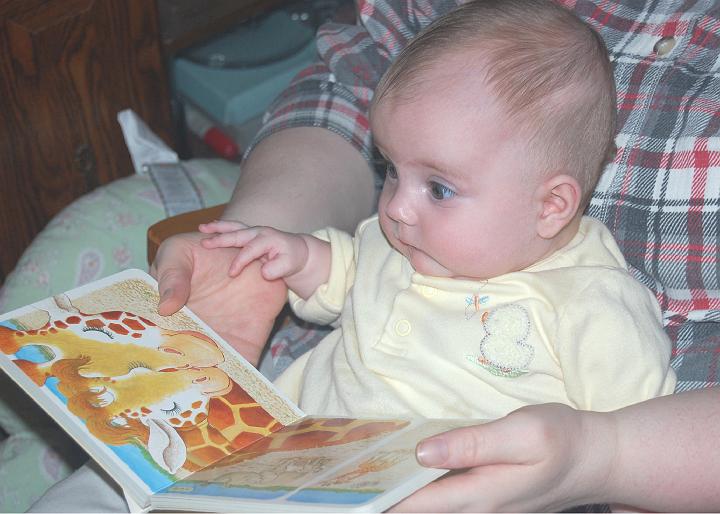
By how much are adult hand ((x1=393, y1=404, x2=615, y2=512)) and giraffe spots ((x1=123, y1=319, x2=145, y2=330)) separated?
0.42 metres

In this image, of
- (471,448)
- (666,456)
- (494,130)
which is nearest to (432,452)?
(471,448)

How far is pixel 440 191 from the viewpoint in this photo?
3.71 ft

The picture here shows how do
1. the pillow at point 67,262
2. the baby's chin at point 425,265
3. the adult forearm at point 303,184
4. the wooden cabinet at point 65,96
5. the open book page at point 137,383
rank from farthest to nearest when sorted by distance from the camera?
the wooden cabinet at point 65,96, the pillow at point 67,262, the adult forearm at point 303,184, the baby's chin at point 425,265, the open book page at point 137,383

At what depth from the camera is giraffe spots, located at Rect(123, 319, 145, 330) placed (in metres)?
1.15

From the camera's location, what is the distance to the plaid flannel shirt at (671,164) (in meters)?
1.22

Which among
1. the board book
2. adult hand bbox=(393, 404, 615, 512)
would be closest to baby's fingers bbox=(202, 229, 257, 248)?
the board book

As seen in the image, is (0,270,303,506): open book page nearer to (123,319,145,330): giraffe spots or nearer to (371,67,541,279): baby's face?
(123,319,145,330): giraffe spots

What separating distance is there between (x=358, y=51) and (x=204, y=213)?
383 mm

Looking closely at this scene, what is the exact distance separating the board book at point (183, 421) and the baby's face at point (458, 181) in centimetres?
24

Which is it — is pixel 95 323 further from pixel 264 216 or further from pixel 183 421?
pixel 264 216

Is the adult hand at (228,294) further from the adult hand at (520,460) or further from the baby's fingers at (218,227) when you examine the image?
the adult hand at (520,460)

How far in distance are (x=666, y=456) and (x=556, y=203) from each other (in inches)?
12.8

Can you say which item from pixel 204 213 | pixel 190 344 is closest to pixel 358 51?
pixel 204 213

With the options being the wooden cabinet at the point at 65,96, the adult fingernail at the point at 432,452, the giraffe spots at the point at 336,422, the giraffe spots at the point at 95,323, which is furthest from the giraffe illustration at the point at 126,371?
the wooden cabinet at the point at 65,96
